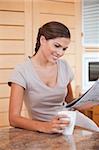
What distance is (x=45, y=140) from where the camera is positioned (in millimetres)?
1329

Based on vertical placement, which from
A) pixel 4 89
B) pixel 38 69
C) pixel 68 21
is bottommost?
pixel 4 89

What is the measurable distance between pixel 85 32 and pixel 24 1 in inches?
42.9

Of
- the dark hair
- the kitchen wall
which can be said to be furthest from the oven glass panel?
the dark hair

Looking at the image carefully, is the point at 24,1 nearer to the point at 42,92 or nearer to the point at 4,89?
the point at 4,89

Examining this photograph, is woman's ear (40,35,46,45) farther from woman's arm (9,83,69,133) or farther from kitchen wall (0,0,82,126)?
kitchen wall (0,0,82,126)

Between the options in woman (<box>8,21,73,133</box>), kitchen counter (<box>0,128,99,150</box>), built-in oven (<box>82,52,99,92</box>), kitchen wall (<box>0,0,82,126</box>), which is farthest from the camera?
built-in oven (<box>82,52,99,92</box>)

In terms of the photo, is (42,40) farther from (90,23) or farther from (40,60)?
(90,23)

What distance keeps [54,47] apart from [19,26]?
1.55 metres

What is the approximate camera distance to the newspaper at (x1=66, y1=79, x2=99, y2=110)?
1.44 meters

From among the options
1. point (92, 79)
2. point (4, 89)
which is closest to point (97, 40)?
point (92, 79)

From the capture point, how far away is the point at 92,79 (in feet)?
13.0

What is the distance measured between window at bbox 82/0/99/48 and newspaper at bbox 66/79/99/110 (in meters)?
2.49

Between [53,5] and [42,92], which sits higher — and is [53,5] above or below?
above

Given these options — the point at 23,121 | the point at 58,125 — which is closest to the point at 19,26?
the point at 23,121
